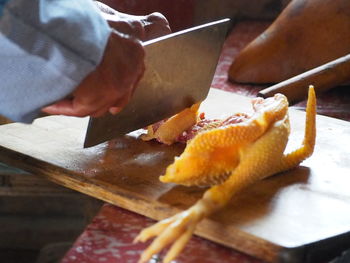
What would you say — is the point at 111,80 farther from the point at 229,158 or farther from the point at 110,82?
the point at 229,158

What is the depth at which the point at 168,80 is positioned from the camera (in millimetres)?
1507

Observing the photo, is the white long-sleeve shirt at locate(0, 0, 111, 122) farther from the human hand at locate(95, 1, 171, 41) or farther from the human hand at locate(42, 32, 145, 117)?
the human hand at locate(95, 1, 171, 41)

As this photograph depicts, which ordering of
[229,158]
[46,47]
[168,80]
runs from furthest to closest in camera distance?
1. [168,80]
2. [229,158]
3. [46,47]

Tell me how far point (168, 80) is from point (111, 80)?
33 centimetres

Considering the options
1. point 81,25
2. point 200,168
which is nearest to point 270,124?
point 200,168

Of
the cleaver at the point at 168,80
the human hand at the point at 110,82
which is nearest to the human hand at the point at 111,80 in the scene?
the human hand at the point at 110,82

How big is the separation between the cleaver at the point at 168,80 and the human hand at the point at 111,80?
163 mm

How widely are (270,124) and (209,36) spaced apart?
32 centimetres

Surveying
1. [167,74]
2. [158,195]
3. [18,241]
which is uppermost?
[167,74]

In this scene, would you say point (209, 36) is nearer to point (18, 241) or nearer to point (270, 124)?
point (270, 124)

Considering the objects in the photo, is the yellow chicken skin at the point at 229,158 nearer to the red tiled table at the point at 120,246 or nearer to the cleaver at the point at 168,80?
the red tiled table at the point at 120,246

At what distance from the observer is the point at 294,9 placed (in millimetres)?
2371

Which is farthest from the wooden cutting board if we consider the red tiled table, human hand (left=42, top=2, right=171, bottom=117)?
human hand (left=42, top=2, right=171, bottom=117)

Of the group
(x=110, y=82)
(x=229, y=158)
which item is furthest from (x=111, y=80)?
(x=229, y=158)
